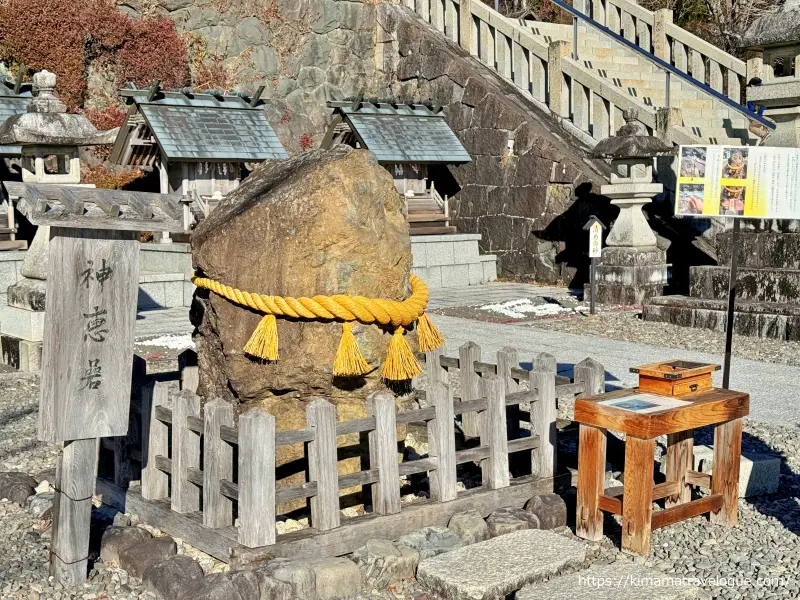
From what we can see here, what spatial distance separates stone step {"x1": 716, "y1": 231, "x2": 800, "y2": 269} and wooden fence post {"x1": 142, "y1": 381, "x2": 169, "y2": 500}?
341 inches

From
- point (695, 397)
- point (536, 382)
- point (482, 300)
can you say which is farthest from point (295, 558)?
point (482, 300)

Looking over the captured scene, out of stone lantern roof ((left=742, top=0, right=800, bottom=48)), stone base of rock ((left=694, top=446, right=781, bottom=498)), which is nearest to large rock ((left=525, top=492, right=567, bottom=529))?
stone base of rock ((left=694, top=446, right=781, bottom=498))

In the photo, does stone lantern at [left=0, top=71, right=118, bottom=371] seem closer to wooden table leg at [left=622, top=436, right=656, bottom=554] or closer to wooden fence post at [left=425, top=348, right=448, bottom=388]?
wooden fence post at [left=425, top=348, right=448, bottom=388]

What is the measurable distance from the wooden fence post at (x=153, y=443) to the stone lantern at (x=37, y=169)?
4.72 meters

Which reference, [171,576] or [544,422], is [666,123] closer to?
[544,422]

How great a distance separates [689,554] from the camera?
4723 mm

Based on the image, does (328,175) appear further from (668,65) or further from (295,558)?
(668,65)

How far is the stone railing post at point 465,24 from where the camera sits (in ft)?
64.5

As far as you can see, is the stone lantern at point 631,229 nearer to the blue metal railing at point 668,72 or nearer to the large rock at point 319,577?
the blue metal railing at point 668,72

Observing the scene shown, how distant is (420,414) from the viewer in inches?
191

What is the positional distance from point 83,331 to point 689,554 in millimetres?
2932

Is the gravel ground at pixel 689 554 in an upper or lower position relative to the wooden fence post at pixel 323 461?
lower

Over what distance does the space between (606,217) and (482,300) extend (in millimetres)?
2484

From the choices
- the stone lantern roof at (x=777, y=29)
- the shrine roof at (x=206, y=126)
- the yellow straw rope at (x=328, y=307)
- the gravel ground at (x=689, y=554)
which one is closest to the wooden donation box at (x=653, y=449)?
the gravel ground at (x=689, y=554)
